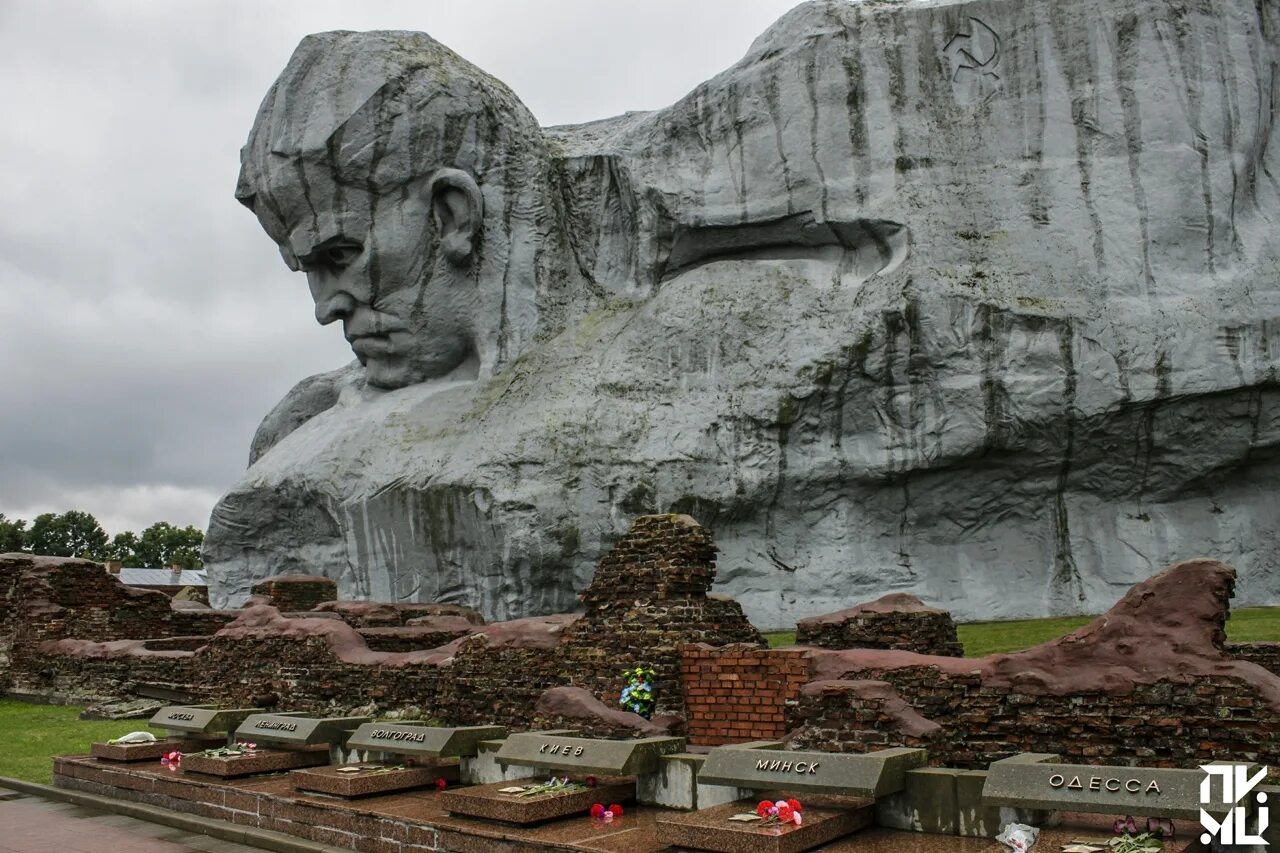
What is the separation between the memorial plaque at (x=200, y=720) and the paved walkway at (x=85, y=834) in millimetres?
1297

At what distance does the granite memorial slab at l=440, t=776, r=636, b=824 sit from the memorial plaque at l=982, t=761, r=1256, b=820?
2317 mm

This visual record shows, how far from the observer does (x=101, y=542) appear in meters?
77.8

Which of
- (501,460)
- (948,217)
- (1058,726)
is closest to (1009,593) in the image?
(948,217)

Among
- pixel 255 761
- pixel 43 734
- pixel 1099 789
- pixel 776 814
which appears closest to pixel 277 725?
pixel 255 761

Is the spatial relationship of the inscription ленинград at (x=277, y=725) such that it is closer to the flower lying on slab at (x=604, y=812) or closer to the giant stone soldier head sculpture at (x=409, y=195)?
the flower lying on slab at (x=604, y=812)

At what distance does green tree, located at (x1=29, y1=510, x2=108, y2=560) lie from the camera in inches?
2938

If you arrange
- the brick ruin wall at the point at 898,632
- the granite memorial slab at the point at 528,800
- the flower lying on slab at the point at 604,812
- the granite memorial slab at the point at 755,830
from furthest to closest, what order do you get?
the brick ruin wall at the point at 898,632
the flower lying on slab at the point at 604,812
the granite memorial slab at the point at 528,800
the granite memorial slab at the point at 755,830

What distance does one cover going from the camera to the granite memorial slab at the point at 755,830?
17.5 ft

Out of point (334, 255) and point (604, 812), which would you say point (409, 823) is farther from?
point (334, 255)

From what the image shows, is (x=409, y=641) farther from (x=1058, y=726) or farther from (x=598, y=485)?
(x=1058, y=726)

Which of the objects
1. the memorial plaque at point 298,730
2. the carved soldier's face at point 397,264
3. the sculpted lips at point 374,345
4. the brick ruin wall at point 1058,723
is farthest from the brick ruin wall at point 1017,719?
the sculpted lips at point 374,345

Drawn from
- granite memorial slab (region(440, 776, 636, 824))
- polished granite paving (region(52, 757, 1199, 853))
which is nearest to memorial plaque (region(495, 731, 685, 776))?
granite memorial slab (region(440, 776, 636, 824))

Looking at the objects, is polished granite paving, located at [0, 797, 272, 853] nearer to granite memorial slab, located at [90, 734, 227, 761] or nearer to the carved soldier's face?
granite memorial slab, located at [90, 734, 227, 761]

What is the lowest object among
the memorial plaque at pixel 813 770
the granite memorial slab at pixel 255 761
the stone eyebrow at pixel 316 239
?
the granite memorial slab at pixel 255 761
